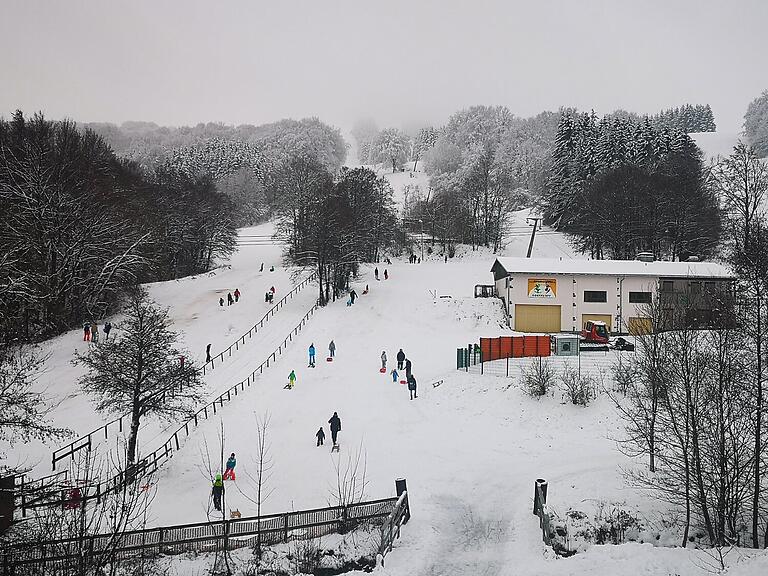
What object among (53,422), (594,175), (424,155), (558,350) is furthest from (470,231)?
(424,155)

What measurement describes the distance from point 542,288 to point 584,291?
262 centimetres

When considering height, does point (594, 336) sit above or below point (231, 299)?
below

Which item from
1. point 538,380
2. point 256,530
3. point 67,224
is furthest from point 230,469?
point 67,224

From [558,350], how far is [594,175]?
42.4 meters

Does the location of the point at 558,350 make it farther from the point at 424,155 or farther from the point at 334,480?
the point at 424,155

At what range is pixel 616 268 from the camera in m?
34.5

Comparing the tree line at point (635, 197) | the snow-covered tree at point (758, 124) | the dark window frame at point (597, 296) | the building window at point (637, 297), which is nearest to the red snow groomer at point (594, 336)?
the dark window frame at point (597, 296)

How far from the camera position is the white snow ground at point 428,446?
40.5 feet

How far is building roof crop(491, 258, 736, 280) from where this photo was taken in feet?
110

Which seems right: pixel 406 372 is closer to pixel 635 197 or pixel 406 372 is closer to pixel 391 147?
pixel 635 197

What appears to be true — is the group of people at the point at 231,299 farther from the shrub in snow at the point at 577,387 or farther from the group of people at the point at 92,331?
the shrub in snow at the point at 577,387

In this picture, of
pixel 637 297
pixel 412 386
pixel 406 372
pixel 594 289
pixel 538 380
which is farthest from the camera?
pixel 594 289

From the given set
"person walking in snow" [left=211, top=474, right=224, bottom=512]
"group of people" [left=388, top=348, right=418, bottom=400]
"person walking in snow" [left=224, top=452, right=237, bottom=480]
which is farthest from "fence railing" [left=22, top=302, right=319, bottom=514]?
"group of people" [left=388, top=348, right=418, bottom=400]

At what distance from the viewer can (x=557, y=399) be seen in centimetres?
2186
